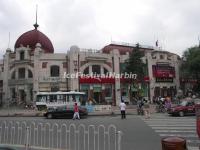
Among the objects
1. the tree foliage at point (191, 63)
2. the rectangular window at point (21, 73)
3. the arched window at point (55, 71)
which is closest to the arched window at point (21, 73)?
the rectangular window at point (21, 73)

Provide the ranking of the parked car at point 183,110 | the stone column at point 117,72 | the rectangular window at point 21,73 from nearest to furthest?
the parked car at point 183,110 < the rectangular window at point 21,73 < the stone column at point 117,72

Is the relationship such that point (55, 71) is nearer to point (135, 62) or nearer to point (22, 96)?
point (22, 96)

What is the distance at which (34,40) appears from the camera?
156 feet

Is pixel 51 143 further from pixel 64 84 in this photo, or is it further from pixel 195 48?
pixel 195 48

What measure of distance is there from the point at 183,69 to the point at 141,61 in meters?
10.4

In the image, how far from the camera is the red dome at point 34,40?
4759 centimetres

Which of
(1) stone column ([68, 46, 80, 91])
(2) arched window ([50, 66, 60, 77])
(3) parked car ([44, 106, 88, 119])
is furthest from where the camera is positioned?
(2) arched window ([50, 66, 60, 77])

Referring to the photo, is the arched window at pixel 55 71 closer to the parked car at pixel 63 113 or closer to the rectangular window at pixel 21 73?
the rectangular window at pixel 21 73

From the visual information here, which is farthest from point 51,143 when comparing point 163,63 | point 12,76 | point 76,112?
point 163,63

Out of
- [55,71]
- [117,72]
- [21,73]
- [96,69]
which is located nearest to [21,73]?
[21,73]

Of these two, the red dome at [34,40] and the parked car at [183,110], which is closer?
the parked car at [183,110]

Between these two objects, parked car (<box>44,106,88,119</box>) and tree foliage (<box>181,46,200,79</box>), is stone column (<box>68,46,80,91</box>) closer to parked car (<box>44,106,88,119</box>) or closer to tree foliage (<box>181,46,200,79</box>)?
parked car (<box>44,106,88,119</box>)

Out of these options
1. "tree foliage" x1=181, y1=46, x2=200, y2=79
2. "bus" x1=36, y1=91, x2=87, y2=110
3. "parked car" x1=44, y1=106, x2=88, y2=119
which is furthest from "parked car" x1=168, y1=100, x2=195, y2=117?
"tree foliage" x1=181, y1=46, x2=200, y2=79

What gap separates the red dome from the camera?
47.6m
